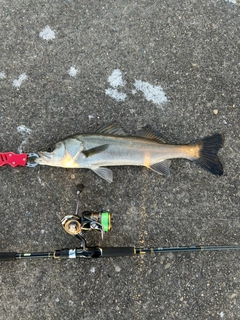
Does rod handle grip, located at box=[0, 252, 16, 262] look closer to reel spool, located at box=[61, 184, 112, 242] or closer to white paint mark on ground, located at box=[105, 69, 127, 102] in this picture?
reel spool, located at box=[61, 184, 112, 242]

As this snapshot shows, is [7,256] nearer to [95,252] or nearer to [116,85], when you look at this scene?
[95,252]

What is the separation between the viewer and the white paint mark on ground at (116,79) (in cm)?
311

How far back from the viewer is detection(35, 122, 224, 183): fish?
8.96ft

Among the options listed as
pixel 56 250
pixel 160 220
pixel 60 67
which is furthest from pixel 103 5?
pixel 56 250

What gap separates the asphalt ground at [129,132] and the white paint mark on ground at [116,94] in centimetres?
1

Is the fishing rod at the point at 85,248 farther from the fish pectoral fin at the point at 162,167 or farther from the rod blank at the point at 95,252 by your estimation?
the fish pectoral fin at the point at 162,167

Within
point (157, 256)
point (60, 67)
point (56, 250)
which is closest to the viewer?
point (56, 250)

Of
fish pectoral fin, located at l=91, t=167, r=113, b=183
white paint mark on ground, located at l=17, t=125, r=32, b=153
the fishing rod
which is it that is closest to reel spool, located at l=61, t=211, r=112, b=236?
the fishing rod

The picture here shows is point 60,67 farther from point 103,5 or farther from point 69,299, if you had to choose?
Result: point 69,299

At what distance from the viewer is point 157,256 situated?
9.49ft

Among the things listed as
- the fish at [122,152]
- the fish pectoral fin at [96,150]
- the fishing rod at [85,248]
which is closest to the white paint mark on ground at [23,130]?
the fish at [122,152]

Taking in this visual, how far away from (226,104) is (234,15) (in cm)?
96

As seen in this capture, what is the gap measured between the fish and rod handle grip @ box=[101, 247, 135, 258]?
60 centimetres

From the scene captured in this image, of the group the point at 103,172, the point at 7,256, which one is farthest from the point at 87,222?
the point at 7,256
